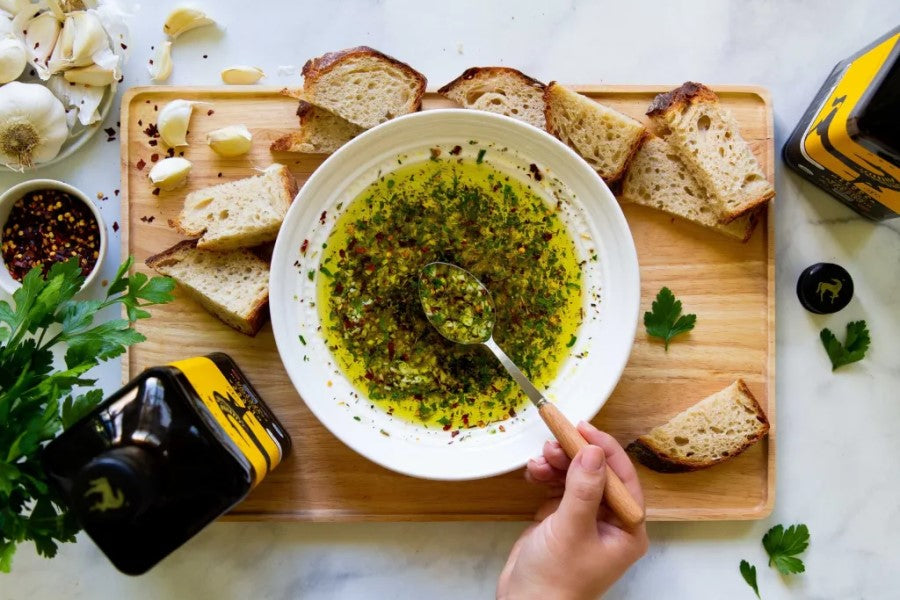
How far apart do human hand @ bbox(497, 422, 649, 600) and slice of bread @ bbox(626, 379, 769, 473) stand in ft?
0.67

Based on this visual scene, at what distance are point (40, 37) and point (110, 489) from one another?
1.49 metres

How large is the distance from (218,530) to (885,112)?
7.28 feet

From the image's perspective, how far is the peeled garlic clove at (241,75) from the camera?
219cm

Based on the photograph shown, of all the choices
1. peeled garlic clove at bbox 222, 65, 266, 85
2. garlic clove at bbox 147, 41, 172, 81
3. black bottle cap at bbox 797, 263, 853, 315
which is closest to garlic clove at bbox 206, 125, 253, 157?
peeled garlic clove at bbox 222, 65, 266, 85

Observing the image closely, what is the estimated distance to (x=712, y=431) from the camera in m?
2.10

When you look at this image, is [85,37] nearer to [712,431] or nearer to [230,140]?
[230,140]

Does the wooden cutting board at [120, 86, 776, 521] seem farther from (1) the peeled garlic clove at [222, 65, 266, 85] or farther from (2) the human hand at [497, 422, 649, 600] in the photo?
(2) the human hand at [497, 422, 649, 600]

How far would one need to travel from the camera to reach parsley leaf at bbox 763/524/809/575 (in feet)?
7.26

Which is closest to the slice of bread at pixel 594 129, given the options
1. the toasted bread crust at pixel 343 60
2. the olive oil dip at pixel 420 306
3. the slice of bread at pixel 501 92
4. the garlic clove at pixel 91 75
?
the slice of bread at pixel 501 92

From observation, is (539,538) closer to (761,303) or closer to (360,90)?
(761,303)

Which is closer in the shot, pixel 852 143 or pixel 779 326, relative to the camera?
pixel 852 143

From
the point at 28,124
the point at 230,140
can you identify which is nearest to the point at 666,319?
the point at 230,140

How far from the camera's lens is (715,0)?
2.28 metres

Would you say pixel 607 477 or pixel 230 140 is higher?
pixel 230 140
